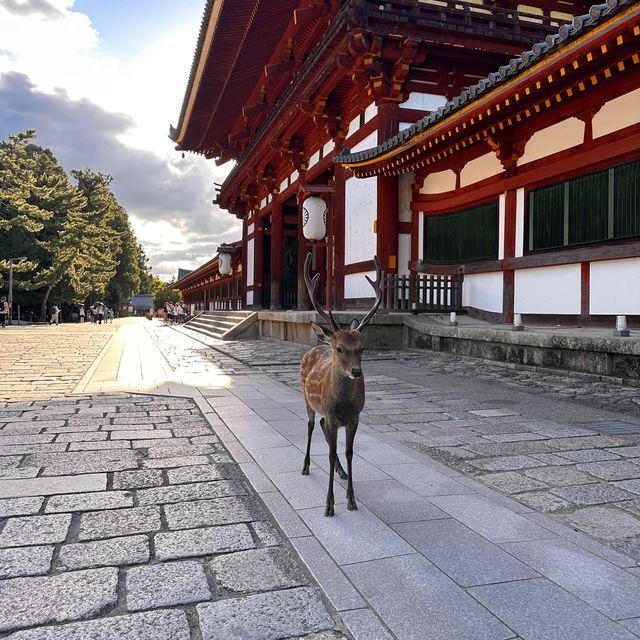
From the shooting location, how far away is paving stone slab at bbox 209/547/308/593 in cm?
242

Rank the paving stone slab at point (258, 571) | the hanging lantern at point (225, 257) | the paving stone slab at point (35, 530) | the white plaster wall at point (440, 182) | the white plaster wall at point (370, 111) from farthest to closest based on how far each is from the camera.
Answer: the hanging lantern at point (225, 257) < the white plaster wall at point (370, 111) < the white plaster wall at point (440, 182) < the paving stone slab at point (35, 530) < the paving stone slab at point (258, 571)

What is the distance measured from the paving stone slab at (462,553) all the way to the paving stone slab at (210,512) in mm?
905

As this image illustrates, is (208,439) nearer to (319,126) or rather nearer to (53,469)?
(53,469)

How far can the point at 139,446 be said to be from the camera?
187 inches

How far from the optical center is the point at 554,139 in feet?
31.7

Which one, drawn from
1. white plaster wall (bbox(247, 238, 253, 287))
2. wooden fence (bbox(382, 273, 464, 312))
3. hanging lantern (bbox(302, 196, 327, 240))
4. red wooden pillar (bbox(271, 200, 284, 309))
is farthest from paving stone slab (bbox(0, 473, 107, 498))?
white plaster wall (bbox(247, 238, 253, 287))

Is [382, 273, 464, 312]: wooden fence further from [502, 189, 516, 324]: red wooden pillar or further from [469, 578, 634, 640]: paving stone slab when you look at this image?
[469, 578, 634, 640]: paving stone slab

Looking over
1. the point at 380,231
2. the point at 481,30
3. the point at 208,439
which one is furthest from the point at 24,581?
the point at 481,30

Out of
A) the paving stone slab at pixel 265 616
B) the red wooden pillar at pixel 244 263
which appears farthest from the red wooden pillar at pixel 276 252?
the paving stone slab at pixel 265 616

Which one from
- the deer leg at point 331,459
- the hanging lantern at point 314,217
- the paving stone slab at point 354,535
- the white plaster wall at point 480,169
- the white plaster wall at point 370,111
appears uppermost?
the white plaster wall at point 370,111

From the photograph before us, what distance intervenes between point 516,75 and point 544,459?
5.98 metres

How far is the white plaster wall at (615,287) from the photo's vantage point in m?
8.34

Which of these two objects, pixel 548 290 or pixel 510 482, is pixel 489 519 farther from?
pixel 548 290

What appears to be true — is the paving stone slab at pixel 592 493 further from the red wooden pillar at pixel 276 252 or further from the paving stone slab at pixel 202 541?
the red wooden pillar at pixel 276 252
